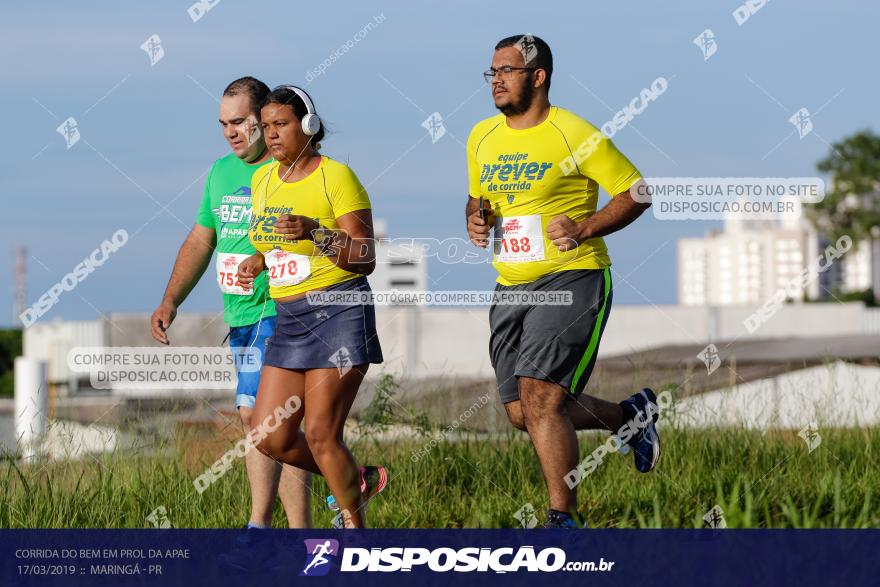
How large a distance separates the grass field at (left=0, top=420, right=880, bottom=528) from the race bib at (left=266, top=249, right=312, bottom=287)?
131cm

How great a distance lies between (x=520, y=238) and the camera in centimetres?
557

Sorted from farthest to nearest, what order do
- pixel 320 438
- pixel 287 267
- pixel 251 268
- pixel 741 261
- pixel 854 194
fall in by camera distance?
pixel 741 261, pixel 854 194, pixel 251 268, pixel 287 267, pixel 320 438

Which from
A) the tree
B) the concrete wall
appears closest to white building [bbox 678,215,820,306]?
the tree

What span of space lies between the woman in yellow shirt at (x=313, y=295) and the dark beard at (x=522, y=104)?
770mm

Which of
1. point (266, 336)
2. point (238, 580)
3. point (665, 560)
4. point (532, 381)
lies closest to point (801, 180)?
point (532, 381)

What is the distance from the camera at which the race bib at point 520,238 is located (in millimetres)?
5531

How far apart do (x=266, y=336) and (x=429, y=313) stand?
35.0 m

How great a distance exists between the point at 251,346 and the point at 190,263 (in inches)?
23.1

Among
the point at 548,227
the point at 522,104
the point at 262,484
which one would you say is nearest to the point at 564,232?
the point at 548,227

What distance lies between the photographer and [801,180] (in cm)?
608

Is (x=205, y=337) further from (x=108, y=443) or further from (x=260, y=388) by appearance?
(x=260, y=388)

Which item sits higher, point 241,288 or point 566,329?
point 241,288

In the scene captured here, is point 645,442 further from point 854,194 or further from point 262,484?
point 854,194


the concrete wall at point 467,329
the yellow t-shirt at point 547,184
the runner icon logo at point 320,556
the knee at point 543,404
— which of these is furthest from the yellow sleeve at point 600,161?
the concrete wall at point 467,329
